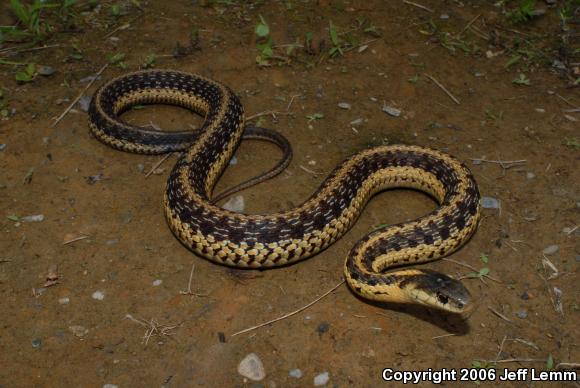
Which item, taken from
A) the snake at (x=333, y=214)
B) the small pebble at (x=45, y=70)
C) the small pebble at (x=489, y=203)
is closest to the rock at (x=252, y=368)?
the snake at (x=333, y=214)

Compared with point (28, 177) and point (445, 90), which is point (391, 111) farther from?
point (28, 177)

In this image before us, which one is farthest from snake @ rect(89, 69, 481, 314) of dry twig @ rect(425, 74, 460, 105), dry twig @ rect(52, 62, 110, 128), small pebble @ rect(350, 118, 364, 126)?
dry twig @ rect(425, 74, 460, 105)

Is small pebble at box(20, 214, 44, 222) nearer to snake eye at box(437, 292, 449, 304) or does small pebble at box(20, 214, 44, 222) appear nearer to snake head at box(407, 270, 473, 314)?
snake head at box(407, 270, 473, 314)

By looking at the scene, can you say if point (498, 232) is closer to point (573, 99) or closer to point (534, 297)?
point (534, 297)

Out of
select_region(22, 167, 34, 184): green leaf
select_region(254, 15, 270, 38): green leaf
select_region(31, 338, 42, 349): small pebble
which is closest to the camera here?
select_region(31, 338, 42, 349): small pebble

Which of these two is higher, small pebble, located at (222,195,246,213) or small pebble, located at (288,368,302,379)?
small pebble, located at (222,195,246,213)

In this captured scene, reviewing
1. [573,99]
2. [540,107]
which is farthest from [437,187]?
→ [573,99]
